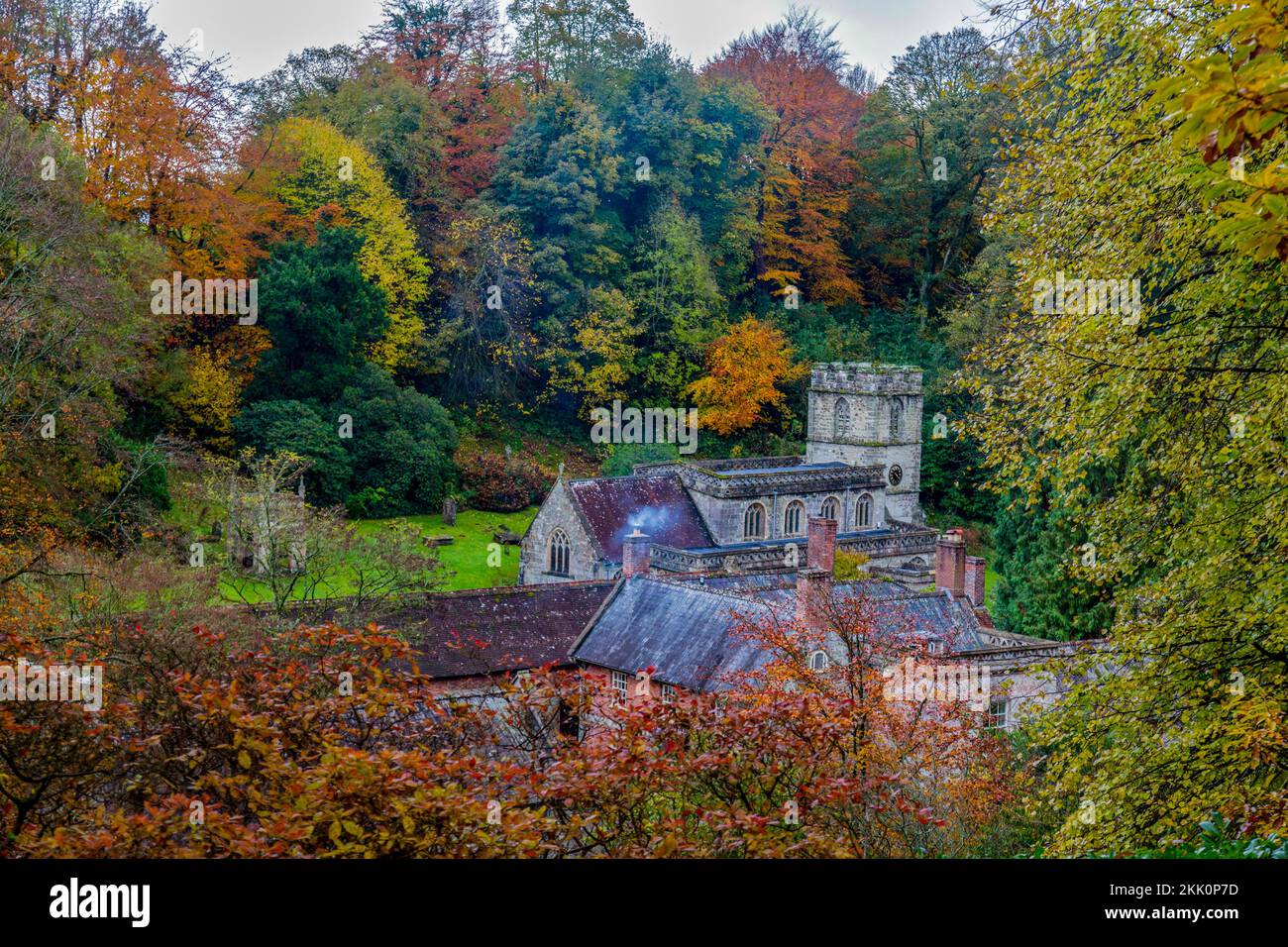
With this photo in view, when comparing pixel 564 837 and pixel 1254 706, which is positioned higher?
pixel 1254 706

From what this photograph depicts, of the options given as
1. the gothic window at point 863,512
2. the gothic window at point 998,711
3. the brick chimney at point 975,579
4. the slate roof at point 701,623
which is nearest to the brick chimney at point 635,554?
the slate roof at point 701,623

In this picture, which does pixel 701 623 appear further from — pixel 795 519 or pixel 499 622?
pixel 795 519

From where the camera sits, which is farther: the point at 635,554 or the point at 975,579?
the point at 975,579

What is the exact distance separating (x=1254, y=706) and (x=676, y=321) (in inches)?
1927

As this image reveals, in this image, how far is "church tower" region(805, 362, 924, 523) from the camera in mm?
53312

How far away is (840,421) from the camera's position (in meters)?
54.0

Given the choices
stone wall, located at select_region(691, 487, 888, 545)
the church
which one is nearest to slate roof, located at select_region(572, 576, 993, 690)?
the church

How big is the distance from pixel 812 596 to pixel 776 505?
2052cm

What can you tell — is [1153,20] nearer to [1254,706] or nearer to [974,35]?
[1254,706]

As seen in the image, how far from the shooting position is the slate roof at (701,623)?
28.7 meters

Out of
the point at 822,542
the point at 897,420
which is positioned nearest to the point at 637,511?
the point at 822,542

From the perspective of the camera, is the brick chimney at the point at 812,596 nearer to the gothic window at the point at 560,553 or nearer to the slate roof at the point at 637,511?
the slate roof at the point at 637,511

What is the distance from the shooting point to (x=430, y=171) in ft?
191
